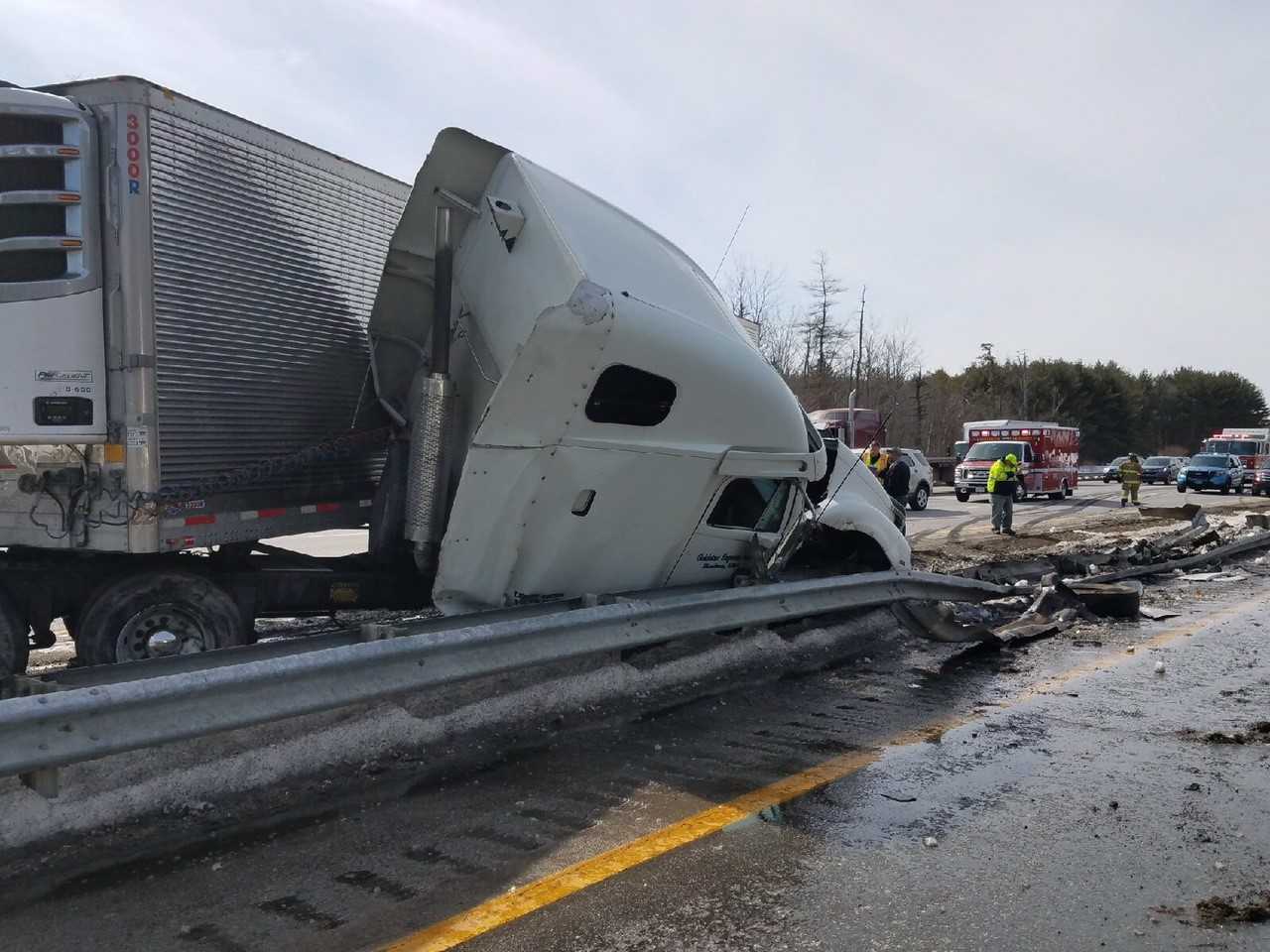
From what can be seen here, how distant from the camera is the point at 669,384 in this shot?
5.98 meters

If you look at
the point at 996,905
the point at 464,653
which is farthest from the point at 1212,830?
the point at 464,653

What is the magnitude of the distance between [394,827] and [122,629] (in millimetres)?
2873

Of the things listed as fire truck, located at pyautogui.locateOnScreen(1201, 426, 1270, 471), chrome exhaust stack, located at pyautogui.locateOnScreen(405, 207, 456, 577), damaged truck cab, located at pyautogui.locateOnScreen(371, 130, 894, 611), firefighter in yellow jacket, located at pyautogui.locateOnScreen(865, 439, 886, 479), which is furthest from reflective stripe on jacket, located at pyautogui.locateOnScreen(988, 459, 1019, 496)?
fire truck, located at pyautogui.locateOnScreen(1201, 426, 1270, 471)

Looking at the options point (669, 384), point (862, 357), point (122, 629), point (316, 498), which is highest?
point (862, 357)

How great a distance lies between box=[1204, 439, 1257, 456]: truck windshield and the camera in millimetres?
41188

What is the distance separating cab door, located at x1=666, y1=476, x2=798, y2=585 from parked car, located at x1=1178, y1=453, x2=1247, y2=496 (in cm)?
3679

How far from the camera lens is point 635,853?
153 inches

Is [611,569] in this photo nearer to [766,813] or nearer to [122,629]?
[766,813]

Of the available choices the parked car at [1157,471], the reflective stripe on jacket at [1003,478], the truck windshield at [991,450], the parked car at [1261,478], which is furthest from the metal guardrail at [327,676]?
the parked car at [1157,471]

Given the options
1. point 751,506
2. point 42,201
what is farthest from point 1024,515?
point 42,201

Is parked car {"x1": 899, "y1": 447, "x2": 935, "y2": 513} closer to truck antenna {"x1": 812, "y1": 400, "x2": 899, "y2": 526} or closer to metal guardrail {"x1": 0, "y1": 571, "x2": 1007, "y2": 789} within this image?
truck antenna {"x1": 812, "y1": 400, "x2": 899, "y2": 526}

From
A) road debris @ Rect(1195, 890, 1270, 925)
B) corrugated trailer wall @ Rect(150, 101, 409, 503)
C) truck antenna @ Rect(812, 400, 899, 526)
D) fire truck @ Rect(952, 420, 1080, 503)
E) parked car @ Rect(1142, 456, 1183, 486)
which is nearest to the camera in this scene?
road debris @ Rect(1195, 890, 1270, 925)

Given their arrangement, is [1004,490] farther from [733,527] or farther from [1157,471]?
[1157,471]

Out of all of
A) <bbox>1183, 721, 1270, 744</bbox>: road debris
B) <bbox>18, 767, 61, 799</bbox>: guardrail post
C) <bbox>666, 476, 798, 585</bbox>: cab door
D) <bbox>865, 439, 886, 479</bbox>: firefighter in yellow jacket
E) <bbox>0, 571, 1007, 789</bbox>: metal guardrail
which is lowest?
<bbox>1183, 721, 1270, 744</bbox>: road debris
